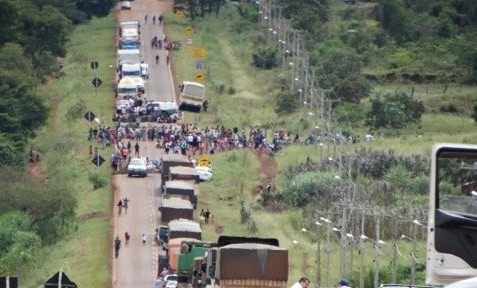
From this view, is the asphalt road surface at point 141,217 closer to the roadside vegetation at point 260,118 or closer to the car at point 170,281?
the roadside vegetation at point 260,118

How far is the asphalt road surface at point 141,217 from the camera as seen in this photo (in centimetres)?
6362

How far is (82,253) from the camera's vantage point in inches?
2660

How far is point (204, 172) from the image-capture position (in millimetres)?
85188

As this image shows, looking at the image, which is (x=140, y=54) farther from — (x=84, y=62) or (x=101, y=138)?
(x=101, y=138)

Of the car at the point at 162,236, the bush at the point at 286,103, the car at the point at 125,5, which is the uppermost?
the car at the point at 125,5

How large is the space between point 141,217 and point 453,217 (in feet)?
216

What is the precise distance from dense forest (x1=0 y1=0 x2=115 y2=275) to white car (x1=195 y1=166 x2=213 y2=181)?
20.2 ft

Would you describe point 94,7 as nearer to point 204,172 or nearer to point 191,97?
point 191,97

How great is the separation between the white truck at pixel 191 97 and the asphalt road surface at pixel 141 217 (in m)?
4.87

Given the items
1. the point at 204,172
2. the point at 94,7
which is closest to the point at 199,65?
the point at 94,7

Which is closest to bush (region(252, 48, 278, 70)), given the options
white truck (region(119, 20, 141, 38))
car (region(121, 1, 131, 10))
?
white truck (region(119, 20, 141, 38))

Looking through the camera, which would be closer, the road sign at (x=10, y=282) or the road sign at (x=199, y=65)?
the road sign at (x=10, y=282)

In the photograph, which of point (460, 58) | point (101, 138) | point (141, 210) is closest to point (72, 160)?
point (101, 138)

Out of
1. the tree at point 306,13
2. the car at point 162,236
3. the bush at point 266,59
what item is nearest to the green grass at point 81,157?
the car at point 162,236
